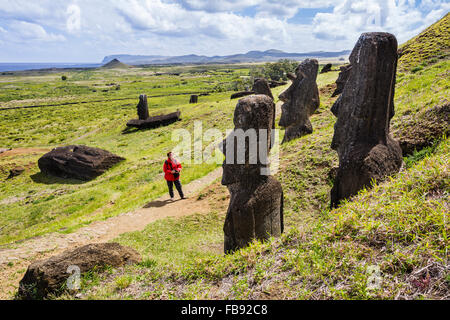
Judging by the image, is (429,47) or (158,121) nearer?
(429,47)

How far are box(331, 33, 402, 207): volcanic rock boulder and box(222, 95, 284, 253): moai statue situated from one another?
1.89 m

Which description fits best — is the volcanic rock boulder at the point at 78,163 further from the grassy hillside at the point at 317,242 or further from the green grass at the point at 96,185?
the grassy hillside at the point at 317,242

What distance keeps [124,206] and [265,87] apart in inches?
428

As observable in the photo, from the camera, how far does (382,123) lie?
22.2 feet

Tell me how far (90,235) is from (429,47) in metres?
26.2

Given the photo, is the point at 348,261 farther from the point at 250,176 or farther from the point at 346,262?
the point at 250,176

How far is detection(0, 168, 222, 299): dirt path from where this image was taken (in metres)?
8.16

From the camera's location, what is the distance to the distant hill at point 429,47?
2014 cm

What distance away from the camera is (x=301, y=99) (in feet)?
51.7

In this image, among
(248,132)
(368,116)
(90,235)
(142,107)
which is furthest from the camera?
(142,107)

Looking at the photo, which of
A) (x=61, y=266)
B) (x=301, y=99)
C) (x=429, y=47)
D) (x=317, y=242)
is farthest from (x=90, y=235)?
(x=429, y=47)

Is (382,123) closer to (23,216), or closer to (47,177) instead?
(23,216)

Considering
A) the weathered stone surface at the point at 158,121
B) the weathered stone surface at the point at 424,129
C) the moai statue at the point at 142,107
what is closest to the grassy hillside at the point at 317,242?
the weathered stone surface at the point at 424,129
